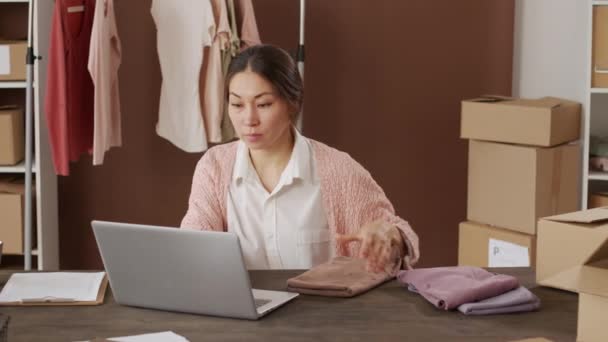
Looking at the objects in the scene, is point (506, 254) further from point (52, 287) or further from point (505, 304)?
point (52, 287)

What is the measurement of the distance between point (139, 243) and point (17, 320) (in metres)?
0.30

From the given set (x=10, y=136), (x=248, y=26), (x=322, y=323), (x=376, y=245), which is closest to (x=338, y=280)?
(x=376, y=245)

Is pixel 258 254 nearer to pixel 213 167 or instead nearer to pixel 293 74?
pixel 213 167

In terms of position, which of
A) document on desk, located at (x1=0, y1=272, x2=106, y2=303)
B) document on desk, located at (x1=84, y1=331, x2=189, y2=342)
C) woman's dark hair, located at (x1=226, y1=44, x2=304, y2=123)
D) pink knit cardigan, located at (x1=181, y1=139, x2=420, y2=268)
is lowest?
document on desk, located at (x1=84, y1=331, x2=189, y2=342)

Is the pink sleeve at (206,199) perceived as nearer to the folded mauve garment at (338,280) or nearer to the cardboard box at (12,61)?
the folded mauve garment at (338,280)

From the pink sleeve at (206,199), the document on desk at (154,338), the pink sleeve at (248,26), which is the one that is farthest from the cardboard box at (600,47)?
the document on desk at (154,338)

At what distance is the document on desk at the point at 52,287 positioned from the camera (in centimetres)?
221

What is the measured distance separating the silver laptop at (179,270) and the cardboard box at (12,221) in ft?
6.75

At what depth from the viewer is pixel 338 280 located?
229 centimetres

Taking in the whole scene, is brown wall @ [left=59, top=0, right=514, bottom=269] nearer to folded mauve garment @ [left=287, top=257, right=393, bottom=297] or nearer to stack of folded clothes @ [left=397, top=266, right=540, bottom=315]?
folded mauve garment @ [left=287, top=257, right=393, bottom=297]

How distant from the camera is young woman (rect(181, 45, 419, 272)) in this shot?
2.66 metres

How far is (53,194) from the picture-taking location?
4383 millimetres

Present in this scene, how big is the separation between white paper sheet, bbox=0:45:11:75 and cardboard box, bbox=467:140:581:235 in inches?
74.9

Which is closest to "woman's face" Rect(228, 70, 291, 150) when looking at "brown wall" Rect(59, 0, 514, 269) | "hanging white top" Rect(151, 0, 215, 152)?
"hanging white top" Rect(151, 0, 215, 152)
